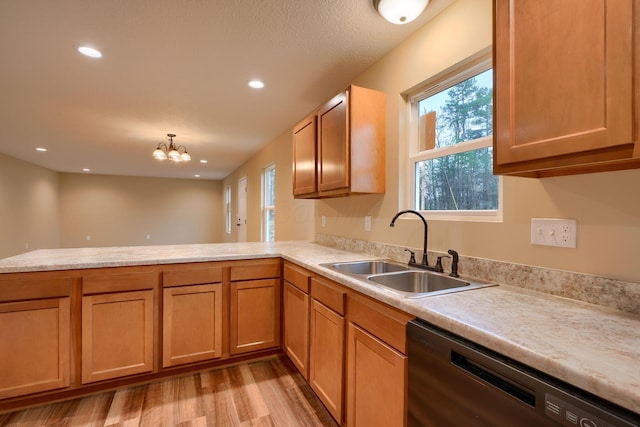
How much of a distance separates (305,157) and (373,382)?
6.26 ft

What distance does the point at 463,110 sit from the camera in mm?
1718

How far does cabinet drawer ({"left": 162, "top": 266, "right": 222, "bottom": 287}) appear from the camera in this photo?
6.82 ft

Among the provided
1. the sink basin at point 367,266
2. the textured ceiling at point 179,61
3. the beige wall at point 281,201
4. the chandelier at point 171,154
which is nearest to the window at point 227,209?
the beige wall at point 281,201

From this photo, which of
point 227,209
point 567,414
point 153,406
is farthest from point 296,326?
point 227,209

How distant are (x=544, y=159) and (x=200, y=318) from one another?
225cm

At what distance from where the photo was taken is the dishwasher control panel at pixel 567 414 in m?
0.60

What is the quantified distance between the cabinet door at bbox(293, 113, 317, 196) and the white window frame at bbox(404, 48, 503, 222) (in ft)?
2.67

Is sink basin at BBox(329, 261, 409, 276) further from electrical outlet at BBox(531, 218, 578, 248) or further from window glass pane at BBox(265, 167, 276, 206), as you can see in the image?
window glass pane at BBox(265, 167, 276, 206)

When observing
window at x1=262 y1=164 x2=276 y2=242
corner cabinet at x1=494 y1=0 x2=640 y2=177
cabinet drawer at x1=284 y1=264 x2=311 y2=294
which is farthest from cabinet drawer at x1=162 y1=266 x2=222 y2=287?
window at x1=262 y1=164 x2=276 y2=242

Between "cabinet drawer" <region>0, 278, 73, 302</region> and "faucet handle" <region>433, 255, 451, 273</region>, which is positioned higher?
"faucet handle" <region>433, 255, 451, 273</region>

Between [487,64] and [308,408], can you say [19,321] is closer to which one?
[308,408]

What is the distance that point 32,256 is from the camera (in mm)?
2012

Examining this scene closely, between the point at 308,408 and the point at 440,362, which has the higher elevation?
the point at 440,362

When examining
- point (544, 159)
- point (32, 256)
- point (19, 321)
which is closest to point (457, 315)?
point (544, 159)
